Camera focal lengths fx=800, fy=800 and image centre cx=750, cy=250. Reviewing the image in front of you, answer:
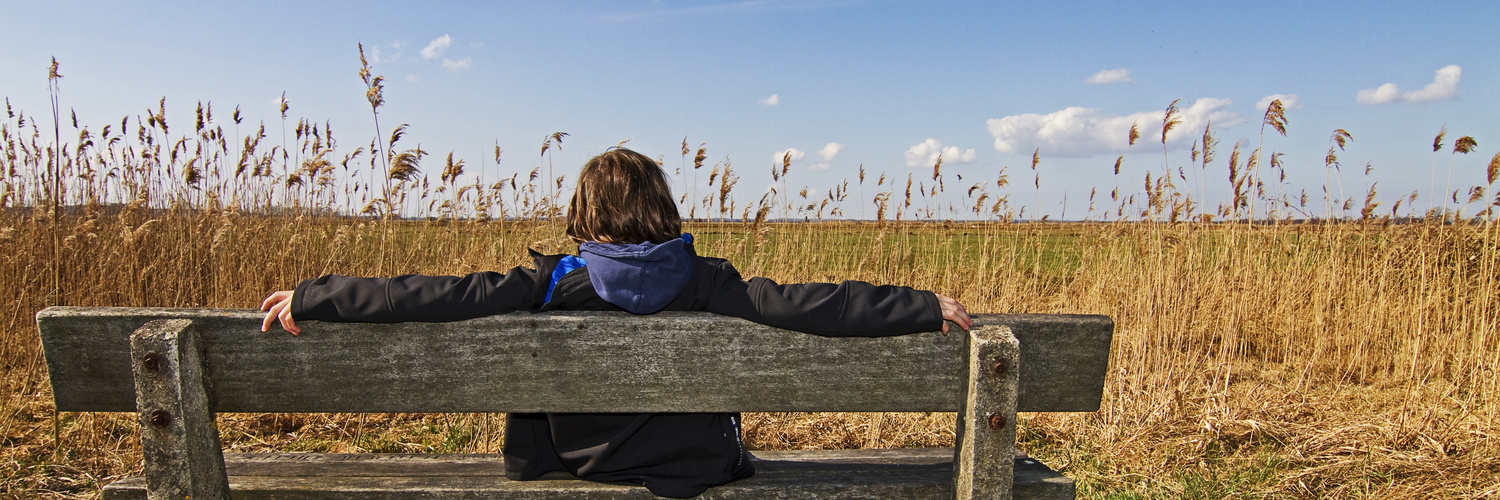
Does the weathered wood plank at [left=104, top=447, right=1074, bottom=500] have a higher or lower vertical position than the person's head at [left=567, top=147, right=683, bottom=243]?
lower

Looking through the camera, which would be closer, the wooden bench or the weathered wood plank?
the wooden bench

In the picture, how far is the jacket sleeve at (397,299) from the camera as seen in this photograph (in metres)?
1.35

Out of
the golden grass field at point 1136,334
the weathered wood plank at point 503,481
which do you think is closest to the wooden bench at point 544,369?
the weathered wood plank at point 503,481

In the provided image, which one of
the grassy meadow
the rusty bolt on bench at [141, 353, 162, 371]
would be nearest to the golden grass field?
the grassy meadow

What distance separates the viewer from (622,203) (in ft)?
5.55

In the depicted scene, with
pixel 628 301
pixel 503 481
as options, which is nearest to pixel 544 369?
pixel 628 301

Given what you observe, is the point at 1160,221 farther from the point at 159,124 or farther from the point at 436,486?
the point at 159,124

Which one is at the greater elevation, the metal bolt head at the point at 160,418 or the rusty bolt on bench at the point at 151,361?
the rusty bolt on bench at the point at 151,361

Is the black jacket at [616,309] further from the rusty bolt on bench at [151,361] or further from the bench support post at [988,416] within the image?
the rusty bolt on bench at [151,361]

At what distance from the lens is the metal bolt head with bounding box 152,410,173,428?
139cm

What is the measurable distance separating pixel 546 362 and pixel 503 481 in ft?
1.32

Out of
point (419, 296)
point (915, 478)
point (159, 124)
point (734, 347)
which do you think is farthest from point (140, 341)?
point (159, 124)

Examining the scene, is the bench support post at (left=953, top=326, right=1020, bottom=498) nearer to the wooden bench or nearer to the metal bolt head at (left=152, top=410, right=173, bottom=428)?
the wooden bench

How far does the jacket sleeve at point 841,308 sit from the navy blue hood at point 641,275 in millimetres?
139
